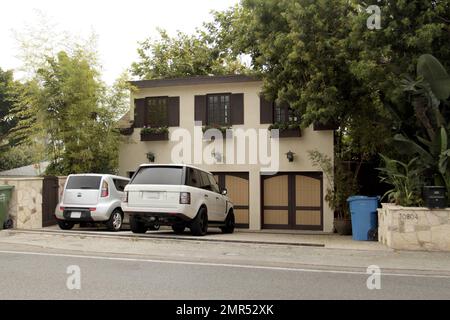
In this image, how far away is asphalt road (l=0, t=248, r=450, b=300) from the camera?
22.7 feet

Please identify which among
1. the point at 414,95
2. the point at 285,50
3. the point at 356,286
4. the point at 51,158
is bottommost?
the point at 356,286

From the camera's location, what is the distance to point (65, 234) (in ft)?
44.7

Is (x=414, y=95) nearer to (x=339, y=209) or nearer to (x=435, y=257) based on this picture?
(x=435, y=257)

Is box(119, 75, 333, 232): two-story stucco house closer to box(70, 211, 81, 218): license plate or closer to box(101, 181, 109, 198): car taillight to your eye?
box(101, 181, 109, 198): car taillight

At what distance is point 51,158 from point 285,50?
27.9ft

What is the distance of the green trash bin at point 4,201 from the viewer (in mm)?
14398

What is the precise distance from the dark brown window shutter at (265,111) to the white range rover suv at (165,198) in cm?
593

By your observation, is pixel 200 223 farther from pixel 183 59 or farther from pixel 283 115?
pixel 183 59

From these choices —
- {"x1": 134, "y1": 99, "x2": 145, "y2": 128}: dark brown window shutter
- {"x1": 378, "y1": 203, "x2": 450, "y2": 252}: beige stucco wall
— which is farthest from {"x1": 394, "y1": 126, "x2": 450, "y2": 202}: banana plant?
{"x1": 134, "y1": 99, "x2": 145, "y2": 128}: dark brown window shutter

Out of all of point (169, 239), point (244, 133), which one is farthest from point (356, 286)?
point (244, 133)

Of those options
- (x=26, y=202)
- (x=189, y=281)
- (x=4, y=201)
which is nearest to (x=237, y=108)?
(x=26, y=202)

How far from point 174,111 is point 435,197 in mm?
11377

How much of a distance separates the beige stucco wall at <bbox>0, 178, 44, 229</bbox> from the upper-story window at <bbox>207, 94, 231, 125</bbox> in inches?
276

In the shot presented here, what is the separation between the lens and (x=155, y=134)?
20.4 meters
